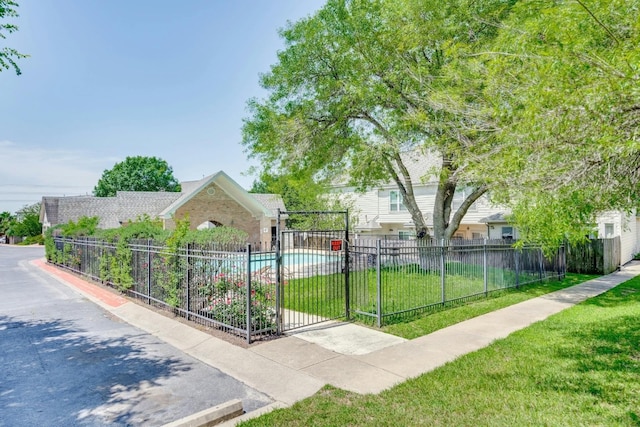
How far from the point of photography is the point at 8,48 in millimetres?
6852

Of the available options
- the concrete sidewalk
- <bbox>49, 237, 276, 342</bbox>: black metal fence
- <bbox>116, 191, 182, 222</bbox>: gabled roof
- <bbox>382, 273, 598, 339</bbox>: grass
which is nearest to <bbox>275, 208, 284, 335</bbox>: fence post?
<bbox>49, 237, 276, 342</bbox>: black metal fence

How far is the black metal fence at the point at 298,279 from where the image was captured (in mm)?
7371

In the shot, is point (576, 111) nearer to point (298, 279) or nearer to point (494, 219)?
point (298, 279)

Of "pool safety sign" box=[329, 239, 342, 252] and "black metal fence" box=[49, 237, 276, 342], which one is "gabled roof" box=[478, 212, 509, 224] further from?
"black metal fence" box=[49, 237, 276, 342]

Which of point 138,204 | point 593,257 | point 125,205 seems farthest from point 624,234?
point 125,205

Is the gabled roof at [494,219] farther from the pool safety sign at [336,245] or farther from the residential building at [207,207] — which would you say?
the pool safety sign at [336,245]

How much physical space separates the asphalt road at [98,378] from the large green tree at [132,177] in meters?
61.5

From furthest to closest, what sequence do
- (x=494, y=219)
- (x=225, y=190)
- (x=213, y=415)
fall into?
(x=225, y=190) < (x=494, y=219) < (x=213, y=415)

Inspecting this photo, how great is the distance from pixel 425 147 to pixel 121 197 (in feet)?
93.3

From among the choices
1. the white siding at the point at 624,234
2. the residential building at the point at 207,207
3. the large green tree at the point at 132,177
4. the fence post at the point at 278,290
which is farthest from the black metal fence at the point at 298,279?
the large green tree at the point at 132,177

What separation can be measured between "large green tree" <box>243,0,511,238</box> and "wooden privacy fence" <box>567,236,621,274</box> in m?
7.15

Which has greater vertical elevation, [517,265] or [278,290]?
[278,290]

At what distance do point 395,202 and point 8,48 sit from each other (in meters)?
25.1

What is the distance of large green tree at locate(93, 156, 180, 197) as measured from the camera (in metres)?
64.5
